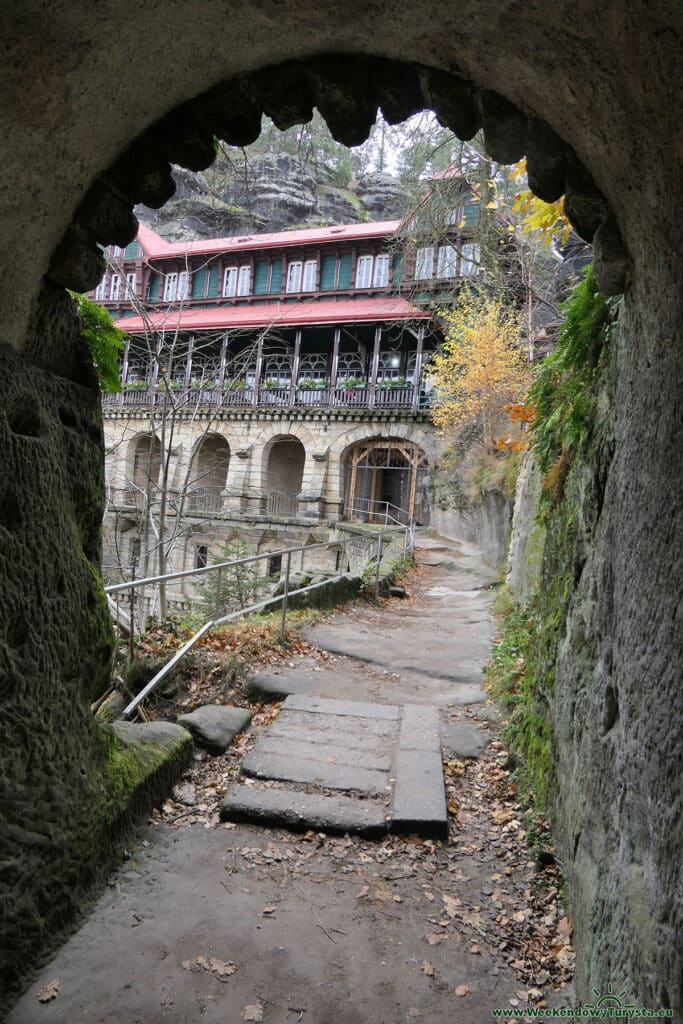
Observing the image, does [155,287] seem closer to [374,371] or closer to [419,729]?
[374,371]

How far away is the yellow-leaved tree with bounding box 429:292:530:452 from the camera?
612 inches

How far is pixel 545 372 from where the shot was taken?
164 inches

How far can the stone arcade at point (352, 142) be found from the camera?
150 cm

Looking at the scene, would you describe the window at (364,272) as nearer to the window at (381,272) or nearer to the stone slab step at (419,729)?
the window at (381,272)

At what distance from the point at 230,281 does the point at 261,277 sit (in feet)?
5.80

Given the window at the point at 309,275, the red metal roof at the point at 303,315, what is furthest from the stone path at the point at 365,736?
the window at the point at 309,275

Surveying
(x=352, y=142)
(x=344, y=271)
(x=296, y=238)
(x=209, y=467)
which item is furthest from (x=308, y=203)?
(x=352, y=142)

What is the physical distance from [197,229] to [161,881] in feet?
126

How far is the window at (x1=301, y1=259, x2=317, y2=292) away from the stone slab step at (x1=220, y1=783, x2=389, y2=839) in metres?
28.0

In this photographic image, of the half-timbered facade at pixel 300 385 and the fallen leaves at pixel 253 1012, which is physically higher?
the half-timbered facade at pixel 300 385

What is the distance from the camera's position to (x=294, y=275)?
94.3 feet

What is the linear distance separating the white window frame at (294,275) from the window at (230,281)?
2.88 metres

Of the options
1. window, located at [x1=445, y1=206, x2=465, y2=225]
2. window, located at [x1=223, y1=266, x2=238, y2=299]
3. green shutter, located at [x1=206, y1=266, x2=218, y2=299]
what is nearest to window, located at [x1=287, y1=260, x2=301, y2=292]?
window, located at [x1=223, y1=266, x2=238, y2=299]

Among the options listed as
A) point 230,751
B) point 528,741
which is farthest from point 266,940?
point 528,741
